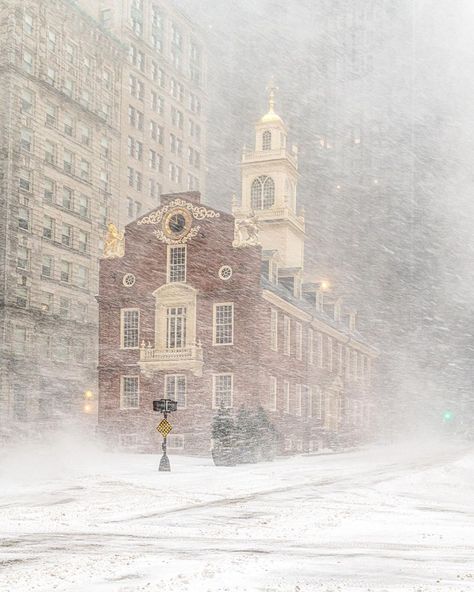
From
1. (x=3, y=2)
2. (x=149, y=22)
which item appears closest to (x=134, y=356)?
(x=3, y=2)

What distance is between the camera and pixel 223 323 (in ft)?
158

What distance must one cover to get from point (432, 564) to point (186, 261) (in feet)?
124

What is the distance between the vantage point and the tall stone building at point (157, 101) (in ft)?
288

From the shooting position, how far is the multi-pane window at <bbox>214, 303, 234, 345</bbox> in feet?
157

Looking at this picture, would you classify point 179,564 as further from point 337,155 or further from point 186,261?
point 337,155

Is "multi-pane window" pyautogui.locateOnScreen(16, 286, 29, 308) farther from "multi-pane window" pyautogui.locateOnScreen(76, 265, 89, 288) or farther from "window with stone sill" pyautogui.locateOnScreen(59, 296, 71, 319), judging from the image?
"multi-pane window" pyautogui.locateOnScreen(76, 265, 89, 288)

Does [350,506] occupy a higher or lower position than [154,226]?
lower

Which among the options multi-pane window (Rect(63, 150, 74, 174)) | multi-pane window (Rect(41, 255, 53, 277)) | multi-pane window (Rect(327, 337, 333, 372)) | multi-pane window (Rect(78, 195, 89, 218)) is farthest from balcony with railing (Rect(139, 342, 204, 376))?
multi-pane window (Rect(63, 150, 74, 174))

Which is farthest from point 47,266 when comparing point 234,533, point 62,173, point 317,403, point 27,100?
point 234,533

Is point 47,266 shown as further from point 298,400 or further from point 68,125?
point 298,400

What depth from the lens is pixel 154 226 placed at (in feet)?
163

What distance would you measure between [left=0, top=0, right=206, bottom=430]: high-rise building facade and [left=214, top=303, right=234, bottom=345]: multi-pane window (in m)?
22.7

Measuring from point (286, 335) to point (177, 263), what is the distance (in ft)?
25.7

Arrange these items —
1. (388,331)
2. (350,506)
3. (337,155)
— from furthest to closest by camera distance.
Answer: (337,155) → (388,331) → (350,506)
